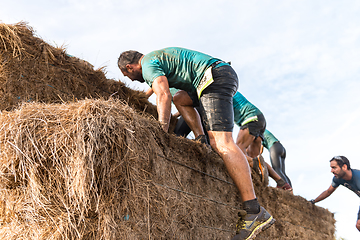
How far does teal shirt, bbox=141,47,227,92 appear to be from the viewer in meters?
2.83

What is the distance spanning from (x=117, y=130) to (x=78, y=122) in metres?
0.21

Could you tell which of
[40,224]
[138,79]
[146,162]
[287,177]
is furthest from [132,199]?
[287,177]

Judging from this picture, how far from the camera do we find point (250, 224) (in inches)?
98.9

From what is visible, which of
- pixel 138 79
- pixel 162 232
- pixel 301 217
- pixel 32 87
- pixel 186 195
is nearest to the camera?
pixel 162 232

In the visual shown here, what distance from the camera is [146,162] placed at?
2.10 m

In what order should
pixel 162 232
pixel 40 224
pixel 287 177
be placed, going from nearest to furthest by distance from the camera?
pixel 40 224 → pixel 162 232 → pixel 287 177

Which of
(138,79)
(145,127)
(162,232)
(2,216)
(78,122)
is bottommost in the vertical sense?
(2,216)

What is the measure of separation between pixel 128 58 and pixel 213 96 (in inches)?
39.2

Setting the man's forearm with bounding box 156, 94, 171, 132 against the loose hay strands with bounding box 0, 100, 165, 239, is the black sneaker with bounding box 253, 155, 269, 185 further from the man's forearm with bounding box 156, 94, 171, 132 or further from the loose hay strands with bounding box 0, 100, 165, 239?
the loose hay strands with bounding box 0, 100, 165, 239

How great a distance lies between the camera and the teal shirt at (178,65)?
2834mm

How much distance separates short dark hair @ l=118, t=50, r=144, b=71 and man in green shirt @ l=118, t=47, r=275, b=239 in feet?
0.65

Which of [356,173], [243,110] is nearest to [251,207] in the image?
[243,110]

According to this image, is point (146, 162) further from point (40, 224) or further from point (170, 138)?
point (40, 224)

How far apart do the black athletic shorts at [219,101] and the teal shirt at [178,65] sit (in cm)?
15
